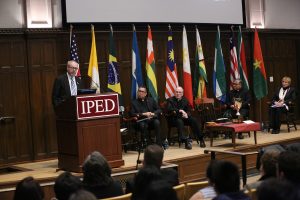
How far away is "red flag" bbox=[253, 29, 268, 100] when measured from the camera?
11219 millimetres

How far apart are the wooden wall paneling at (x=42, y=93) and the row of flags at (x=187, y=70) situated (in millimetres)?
445

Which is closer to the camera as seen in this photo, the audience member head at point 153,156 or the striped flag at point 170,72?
the audience member head at point 153,156

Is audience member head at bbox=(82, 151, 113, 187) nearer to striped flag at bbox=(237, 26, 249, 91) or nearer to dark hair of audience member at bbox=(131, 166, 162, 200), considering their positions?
dark hair of audience member at bbox=(131, 166, 162, 200)

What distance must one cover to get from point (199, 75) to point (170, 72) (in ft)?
2.49

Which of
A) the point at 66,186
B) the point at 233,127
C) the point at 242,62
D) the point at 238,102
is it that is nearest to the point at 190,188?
the point at 66,186

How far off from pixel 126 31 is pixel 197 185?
5784 mm

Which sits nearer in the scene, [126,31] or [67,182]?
[67,182]

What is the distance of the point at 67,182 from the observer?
3652mm

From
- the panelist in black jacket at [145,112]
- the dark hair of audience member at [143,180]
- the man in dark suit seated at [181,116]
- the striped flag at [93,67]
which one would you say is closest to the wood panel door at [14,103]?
the striped flag at [93,67]

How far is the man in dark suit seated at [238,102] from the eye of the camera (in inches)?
389

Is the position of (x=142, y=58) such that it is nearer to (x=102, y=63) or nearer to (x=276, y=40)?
(x=102, y=63)

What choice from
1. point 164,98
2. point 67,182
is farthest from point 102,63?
point 67,182

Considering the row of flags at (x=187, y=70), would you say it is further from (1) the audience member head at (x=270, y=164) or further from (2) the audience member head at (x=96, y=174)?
(1) the audience member head at (x=270, y=164)

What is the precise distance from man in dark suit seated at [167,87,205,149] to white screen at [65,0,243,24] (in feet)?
5.62
